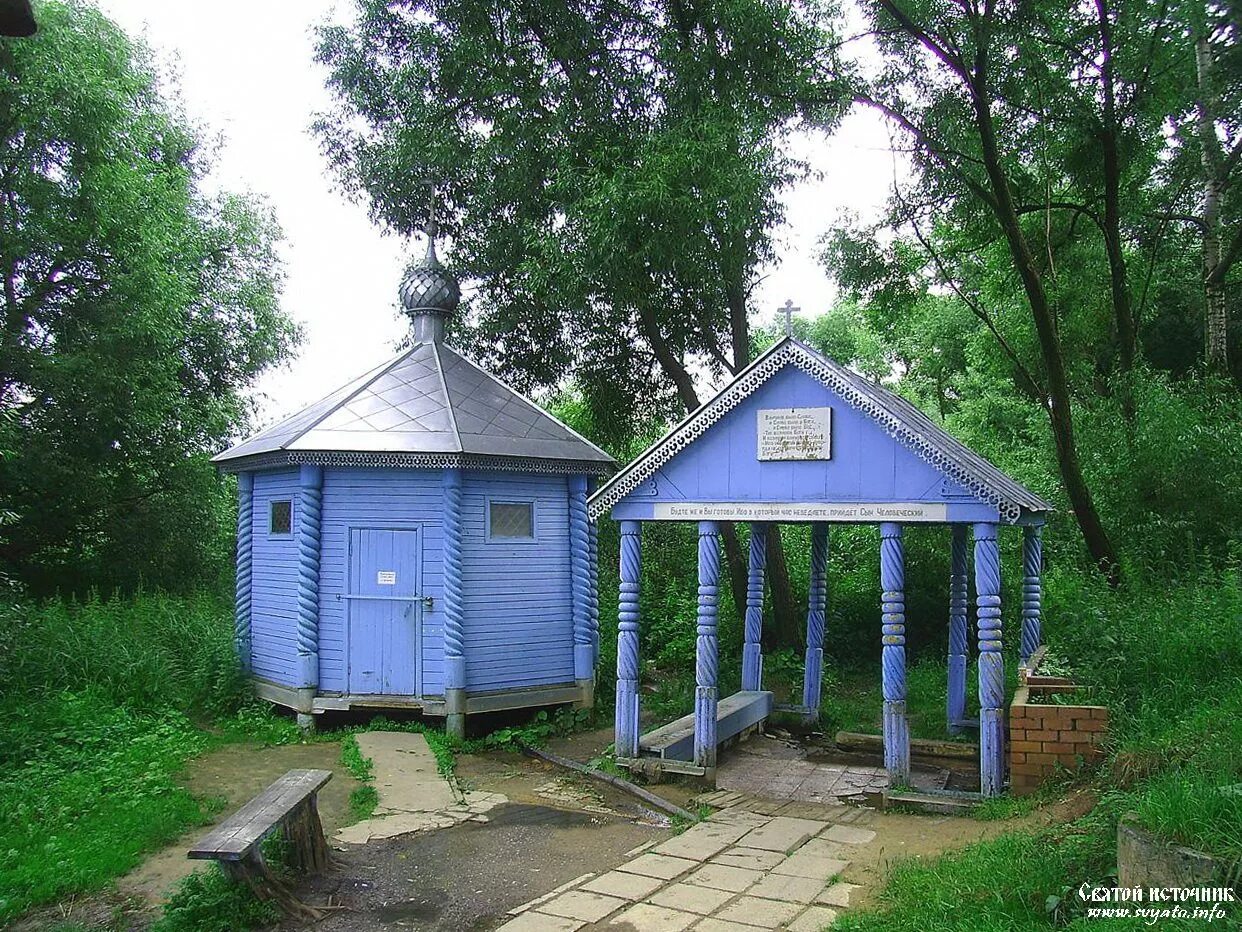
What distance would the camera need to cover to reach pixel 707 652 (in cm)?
869

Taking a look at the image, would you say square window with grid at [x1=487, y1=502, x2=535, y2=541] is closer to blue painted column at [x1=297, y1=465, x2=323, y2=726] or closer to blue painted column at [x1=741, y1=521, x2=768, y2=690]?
blue painted column at [x1=297, y1=465, x2=323, y2=726]

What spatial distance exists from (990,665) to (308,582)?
23.5 ft

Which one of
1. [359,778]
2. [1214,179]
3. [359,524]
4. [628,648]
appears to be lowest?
[359,778]

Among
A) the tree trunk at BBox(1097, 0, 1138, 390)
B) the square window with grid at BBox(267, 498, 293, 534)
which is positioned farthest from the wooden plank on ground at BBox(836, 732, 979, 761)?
the square window with grid at BBox(267, 498, 293, 534)

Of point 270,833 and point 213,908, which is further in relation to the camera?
point 270,833

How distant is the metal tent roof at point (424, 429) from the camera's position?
35.2 feet

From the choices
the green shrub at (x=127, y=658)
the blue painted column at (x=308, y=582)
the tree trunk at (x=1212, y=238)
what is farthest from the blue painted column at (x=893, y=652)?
the tree trunk at (x=1212, y=238)

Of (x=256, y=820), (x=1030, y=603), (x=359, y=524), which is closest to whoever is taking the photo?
(x=256, y=820)

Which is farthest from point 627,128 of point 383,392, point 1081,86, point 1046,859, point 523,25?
point 1046,859

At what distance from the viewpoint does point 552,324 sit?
624 inches

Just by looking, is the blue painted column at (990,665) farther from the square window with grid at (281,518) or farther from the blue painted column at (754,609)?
the square window with grid at (281,518)

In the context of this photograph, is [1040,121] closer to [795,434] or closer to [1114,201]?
[1114,201]

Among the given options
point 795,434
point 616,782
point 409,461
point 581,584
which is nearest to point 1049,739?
point 795,434

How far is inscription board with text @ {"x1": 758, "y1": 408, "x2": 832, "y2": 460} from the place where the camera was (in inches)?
323
